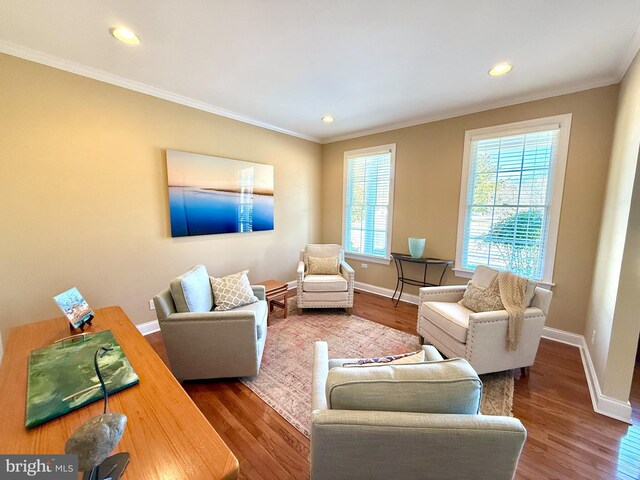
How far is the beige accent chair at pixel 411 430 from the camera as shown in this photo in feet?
2.79

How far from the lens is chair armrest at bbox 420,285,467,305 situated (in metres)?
2.63

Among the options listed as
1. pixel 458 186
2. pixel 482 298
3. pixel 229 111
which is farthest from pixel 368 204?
pixel 229 111

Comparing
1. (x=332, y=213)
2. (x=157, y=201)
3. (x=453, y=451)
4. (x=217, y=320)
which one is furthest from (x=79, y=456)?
(x=332, y=213)

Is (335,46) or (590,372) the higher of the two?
(335,46)

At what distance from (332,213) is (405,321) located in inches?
92.2

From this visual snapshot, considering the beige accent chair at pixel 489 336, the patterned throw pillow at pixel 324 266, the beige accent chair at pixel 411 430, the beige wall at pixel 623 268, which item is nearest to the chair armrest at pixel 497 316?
the beige accent chair at pixel 489 336

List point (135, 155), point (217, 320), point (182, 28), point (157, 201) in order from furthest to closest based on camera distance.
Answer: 1. point (157, 201)
2. point (135, 155)
3. point (217, 320)
4. point (182, 28)

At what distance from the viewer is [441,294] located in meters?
2.64

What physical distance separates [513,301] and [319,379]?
6.35 feet

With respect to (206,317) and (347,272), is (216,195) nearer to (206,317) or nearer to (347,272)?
(206,317)

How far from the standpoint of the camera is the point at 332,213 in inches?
188

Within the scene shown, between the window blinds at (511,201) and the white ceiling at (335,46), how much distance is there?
0.51 meters

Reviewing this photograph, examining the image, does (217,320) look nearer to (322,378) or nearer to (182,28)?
(322,378)

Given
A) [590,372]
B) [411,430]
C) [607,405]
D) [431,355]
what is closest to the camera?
[411,430]
